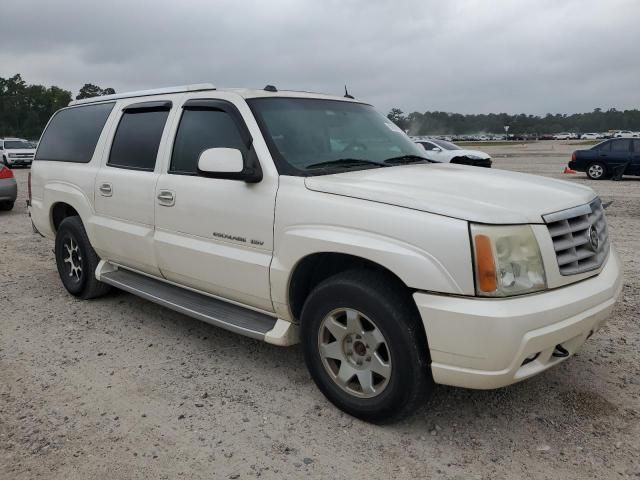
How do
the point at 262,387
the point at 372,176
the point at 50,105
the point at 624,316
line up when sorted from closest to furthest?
1. the point at 372,176
2. the point at 262,387
3. the point at 624,316
4. the point at 50,105

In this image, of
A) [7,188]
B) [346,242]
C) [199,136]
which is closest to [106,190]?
[199,136]

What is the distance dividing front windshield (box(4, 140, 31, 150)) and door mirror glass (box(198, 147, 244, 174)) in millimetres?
28958

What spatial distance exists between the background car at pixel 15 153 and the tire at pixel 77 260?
24.6 metres

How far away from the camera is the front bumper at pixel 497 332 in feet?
8.36

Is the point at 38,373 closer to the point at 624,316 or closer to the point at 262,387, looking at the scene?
the point at 262,387

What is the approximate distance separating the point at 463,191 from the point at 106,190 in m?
3.07

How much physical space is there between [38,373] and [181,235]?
1346 millimetres

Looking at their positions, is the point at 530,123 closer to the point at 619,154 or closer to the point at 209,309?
the point at 619,154

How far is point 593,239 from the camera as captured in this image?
120 inches

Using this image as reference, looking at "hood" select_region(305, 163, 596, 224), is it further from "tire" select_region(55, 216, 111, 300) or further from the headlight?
"tire" select_region(55, 216, 111, 300)

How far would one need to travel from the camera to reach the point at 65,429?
308 centimetres

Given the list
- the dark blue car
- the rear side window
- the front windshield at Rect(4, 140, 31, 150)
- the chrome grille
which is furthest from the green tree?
the chrome grille

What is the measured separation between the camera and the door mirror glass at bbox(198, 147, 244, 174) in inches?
132

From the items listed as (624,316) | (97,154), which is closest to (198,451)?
(97,154)
